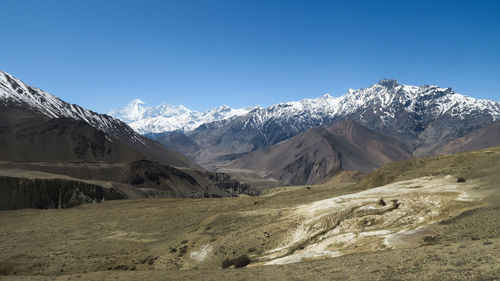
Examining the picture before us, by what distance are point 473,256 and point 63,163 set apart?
165 meters

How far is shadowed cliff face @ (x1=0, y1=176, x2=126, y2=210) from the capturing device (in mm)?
104688

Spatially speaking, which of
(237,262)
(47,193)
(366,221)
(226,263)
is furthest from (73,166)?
(366,221)

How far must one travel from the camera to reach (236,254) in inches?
1537

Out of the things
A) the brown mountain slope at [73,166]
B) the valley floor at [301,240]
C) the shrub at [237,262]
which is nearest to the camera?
the valley floor at [301,240]

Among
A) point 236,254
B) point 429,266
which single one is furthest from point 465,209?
point 236,254

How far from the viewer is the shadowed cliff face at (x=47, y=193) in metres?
105

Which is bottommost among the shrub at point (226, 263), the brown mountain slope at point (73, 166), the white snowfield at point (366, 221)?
the shrub at point (226, 263)

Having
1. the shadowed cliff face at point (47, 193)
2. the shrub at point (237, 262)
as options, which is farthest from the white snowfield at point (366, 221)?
the shadowed cliff face at point (47, 193)

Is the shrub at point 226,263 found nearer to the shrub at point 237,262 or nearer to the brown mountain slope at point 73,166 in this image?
the shrub at point 237,262

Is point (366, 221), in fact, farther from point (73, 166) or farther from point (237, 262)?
point (73, 166)

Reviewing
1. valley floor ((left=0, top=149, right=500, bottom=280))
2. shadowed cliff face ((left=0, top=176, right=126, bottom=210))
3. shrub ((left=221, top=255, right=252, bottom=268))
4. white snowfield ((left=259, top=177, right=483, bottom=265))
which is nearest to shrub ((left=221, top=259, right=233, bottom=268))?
shrub ((left=221, top=255, right=252, bottom=268))

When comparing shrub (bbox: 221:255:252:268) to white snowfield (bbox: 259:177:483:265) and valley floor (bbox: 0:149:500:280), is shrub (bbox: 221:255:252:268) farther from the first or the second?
white snowfield (bbox: 259:177:483:265)

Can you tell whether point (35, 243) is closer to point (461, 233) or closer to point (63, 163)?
point (461, 233)

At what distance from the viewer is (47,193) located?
11169cm
